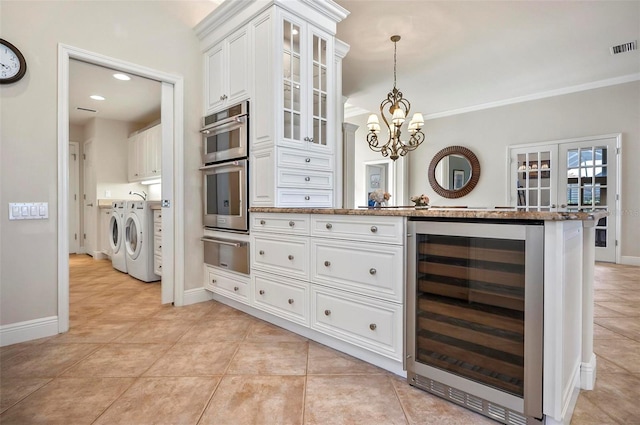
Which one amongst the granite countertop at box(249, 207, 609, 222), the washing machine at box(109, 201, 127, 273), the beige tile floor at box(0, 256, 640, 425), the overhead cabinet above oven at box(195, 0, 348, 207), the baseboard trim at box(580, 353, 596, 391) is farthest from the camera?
the washing machine at box(109, 201, 127, 273)

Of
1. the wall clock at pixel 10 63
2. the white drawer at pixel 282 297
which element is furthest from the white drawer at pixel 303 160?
the wall clock at pixel 10 63

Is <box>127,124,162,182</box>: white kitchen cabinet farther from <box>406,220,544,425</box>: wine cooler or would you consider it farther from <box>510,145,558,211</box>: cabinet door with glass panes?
<box>510,145,558,211</box>: cabinet door with glass panes

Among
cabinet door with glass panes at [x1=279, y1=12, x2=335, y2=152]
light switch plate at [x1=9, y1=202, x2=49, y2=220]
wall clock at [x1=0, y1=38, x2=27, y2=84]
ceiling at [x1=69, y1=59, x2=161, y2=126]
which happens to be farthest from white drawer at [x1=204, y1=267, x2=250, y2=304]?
ceiling at [x1=69, y1=59, x2=161, y2=126]

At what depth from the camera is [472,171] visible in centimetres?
621

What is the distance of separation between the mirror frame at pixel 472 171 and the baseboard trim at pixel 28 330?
6.23 metres

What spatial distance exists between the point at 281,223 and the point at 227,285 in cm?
96

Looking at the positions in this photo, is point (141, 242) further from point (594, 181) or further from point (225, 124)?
point (594, 181)

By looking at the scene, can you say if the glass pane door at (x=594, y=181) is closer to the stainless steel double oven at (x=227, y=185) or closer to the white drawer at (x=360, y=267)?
the white drawer at (x=360, y=267)

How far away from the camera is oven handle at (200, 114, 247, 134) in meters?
2.72

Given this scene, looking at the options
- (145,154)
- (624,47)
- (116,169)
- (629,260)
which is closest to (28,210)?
(145,154)

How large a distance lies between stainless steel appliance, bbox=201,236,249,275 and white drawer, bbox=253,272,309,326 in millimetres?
201

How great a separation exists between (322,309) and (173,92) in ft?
7.92

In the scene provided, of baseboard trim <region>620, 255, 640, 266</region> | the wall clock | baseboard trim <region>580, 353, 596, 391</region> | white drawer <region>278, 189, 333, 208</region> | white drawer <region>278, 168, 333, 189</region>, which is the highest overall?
the wall clock

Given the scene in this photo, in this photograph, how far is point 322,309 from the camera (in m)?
2.05
